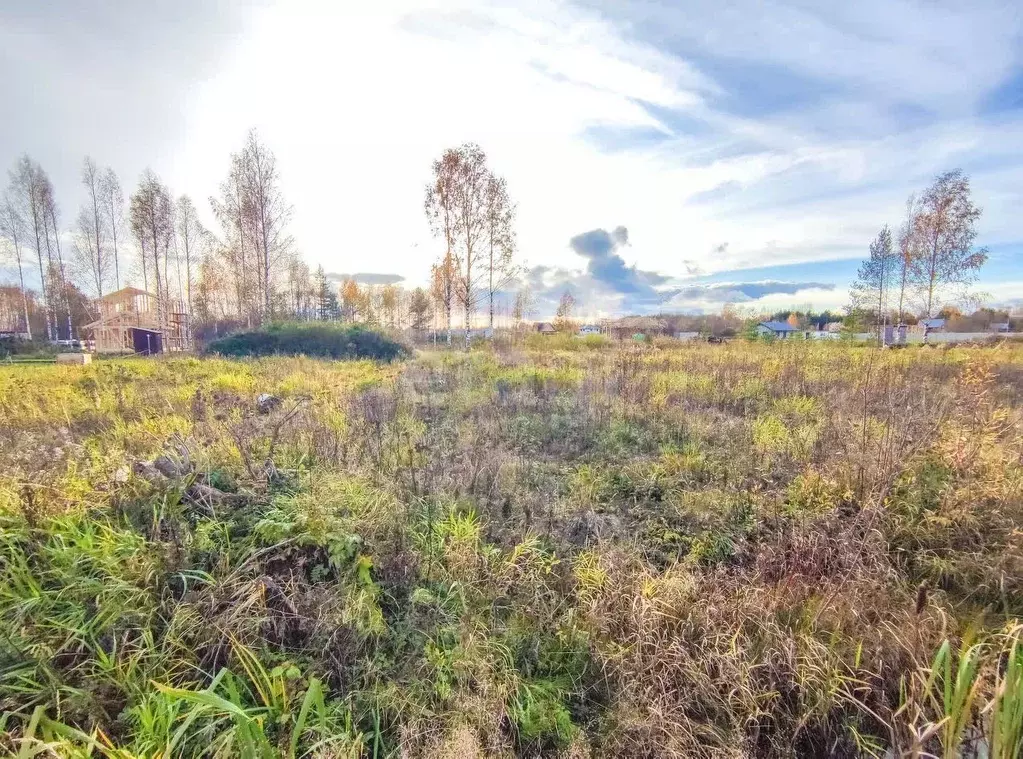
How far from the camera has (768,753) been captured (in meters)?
1.97

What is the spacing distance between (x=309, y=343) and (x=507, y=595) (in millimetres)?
16981

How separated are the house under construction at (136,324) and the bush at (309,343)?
9.54m

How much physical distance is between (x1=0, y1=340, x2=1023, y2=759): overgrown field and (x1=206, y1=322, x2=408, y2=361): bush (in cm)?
1270

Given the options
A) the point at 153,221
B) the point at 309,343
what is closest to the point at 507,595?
the point at 309,343

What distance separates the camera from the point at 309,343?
56.5 feet

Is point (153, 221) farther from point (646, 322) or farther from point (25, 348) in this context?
→ point (646, 322)

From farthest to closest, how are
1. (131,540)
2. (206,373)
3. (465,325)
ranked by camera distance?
(465,325), (206,373), (131,540)

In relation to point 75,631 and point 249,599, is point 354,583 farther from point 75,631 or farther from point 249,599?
point 75,631

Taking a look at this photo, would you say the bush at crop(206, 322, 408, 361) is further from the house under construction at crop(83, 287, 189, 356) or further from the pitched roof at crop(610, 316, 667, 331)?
the pitched roof at crop(610, 316, 667, 331)

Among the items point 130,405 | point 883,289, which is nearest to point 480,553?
point 130,405

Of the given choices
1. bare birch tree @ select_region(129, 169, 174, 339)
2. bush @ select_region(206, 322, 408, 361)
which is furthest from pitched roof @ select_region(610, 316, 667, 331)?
bare birch tree @ select_region(129, 169, 174, 339)

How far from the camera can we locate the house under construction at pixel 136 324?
965 inches

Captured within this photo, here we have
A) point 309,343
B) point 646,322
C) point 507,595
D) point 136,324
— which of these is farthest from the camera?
point 646,322

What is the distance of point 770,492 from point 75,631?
4520mm
